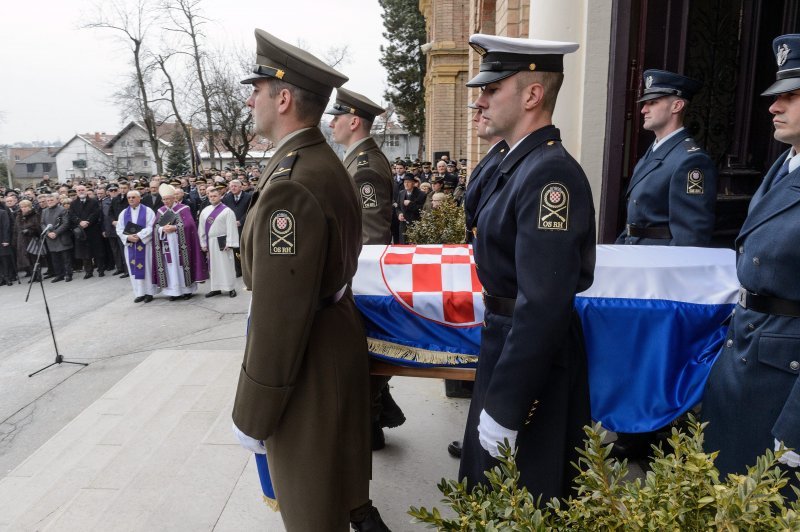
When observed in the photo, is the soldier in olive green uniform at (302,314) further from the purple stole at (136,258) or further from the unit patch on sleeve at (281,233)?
the purple stole at (136,258)

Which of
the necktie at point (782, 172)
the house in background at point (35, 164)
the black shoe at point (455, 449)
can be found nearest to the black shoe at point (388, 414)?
A: the black shoe at point (455, 449)

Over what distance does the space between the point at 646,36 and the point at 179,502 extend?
13.2 feet

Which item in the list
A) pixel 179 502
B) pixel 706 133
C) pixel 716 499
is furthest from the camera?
pixel 706 133

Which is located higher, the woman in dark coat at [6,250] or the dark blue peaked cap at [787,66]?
the dark blue peaked cap at [787,66]

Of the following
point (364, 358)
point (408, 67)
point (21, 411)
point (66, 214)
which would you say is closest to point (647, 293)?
point (364, 358)

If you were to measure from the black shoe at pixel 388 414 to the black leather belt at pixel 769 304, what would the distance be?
2091 mm

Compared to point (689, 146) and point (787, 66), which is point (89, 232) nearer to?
point (689, 146)

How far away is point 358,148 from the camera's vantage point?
395 cm

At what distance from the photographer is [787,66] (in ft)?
6.16

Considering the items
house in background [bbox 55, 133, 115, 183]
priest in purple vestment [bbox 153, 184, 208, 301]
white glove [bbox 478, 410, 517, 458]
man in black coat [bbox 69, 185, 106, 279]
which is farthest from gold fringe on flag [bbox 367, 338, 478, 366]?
house in background [bbox 55, 133, 115, 183]

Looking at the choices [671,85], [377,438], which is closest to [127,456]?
[377,438]

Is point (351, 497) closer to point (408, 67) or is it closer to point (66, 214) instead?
point (66, 214)

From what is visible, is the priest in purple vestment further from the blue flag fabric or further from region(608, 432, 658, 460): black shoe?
region(608, 432, 658, 460): black shoe

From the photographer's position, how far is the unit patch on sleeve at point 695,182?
2.87 metres
